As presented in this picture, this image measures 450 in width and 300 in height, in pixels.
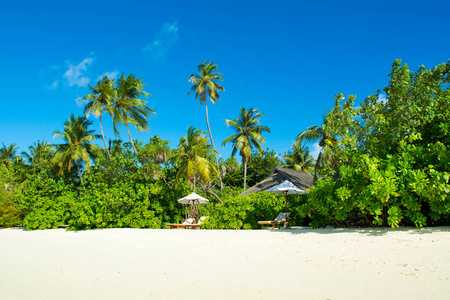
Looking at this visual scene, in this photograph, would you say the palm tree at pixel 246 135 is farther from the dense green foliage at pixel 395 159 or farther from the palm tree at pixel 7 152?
the palm tree at pixel 7 152

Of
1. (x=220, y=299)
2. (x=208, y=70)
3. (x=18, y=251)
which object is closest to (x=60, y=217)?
(x=18, y=251)

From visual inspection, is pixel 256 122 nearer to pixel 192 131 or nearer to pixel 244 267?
pixel 192 131

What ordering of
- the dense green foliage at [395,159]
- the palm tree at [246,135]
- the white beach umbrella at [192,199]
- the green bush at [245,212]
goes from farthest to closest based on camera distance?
the palm tree at [246,135] → the white beach umbrella at [192,199] → the green bush at [245,212] → the dense green foliage at [395,159]

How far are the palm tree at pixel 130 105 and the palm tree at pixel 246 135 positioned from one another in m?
8.12

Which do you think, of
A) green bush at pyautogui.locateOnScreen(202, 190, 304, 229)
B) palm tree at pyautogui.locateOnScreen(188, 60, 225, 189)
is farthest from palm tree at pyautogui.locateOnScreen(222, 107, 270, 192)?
green bush at pyautogui.locateOnScreen(202, 190, 304, 229)

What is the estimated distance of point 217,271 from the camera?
5.64 m

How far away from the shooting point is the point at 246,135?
28188 mm

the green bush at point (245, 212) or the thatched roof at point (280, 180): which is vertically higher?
the thatched roof at point (280, 180)

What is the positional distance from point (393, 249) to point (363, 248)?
573 millimetres

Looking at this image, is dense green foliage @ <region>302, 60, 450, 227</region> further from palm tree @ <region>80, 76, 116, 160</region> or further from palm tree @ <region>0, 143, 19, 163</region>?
palm tree @ <region>0, 143, 19, 163</region>

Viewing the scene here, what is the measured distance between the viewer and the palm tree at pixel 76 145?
22.3m

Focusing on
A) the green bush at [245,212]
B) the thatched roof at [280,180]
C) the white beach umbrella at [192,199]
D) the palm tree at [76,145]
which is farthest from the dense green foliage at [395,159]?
the palm tree at [76,145]

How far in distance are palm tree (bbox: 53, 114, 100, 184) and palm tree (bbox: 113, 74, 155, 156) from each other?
335cm

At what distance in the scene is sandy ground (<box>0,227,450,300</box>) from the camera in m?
4.37
